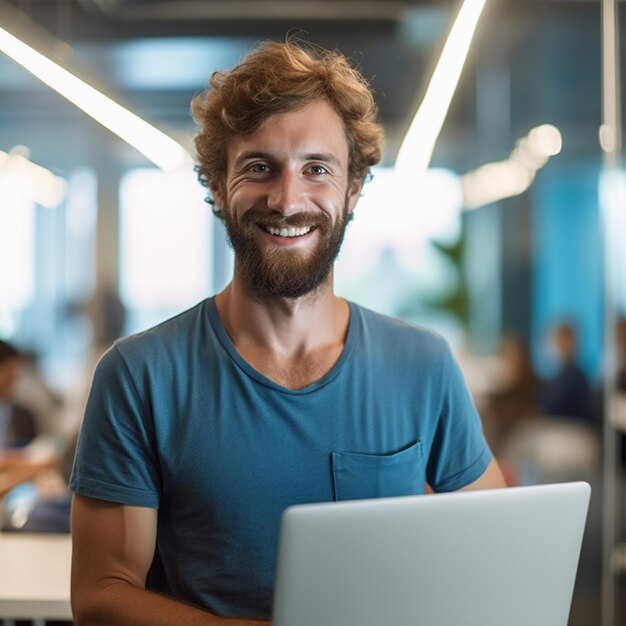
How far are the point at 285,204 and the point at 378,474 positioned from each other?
474 mm

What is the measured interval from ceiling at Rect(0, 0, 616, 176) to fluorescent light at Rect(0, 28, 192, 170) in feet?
4.93

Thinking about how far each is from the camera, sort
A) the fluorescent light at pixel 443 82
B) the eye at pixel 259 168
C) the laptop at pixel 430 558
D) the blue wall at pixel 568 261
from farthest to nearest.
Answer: the blue wall at pixel 568 261 → the fluorescent light at pixel 443 82 → the eye at pixel 259 168 → the laptop at pixel 430 558

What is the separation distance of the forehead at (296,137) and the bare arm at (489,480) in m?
0.61

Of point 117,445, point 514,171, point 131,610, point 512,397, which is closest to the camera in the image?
point 131,610

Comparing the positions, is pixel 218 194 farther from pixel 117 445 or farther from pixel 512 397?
pixel 512 397

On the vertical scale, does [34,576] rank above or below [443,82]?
below

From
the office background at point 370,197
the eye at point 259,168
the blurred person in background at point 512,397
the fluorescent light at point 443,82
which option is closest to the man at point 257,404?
the eye at point 259,168

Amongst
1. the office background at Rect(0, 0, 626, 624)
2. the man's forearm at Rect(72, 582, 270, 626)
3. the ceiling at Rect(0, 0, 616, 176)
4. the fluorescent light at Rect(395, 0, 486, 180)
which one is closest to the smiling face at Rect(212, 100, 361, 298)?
the fluorescent light at Rect(395, 0, 486, 180)

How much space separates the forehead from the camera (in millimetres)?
1527

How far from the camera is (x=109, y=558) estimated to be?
1430 mm

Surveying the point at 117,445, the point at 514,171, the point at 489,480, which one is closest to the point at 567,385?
the point at 514,171

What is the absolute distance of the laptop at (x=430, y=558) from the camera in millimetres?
1021

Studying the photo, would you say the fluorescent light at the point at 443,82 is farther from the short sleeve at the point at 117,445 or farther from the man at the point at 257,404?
the short sleeve at the point at 117,445

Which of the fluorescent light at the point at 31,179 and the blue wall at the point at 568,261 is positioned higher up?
the fluorescent light at the point at 31,179
